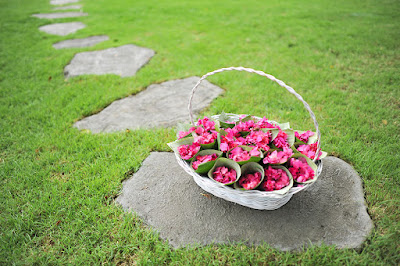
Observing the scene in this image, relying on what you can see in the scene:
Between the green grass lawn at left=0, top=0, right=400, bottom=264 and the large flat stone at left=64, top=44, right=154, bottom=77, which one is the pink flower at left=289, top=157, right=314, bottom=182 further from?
the large flat stone at left=64, top=44, right=154, bottom=77

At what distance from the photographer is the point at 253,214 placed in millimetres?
1523

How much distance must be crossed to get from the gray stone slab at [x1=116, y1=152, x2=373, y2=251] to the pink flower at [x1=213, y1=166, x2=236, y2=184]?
1.08 ft

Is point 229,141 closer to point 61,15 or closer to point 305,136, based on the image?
point 305,136

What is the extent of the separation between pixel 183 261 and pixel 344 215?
0.98m

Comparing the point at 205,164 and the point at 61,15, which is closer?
the point at 205,164

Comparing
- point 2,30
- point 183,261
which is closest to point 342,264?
point 183,261

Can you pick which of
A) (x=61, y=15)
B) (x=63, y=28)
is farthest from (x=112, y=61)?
(x=61, y=15)

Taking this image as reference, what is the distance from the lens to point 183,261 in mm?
1340

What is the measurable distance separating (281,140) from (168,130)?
1.15m

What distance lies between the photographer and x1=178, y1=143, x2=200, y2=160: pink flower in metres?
1.45

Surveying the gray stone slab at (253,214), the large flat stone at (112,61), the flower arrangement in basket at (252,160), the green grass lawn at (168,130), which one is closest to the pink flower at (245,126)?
the flower arrangement in basket at (252,160)

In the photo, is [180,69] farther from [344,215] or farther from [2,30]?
[2,30]

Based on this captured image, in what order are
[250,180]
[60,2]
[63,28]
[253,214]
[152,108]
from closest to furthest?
[250,180], [253,214], [152,108], [63,28], [60,2]

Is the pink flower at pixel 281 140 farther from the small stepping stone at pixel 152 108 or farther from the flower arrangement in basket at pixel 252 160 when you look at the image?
the small stepping stone at pixel 152 108
